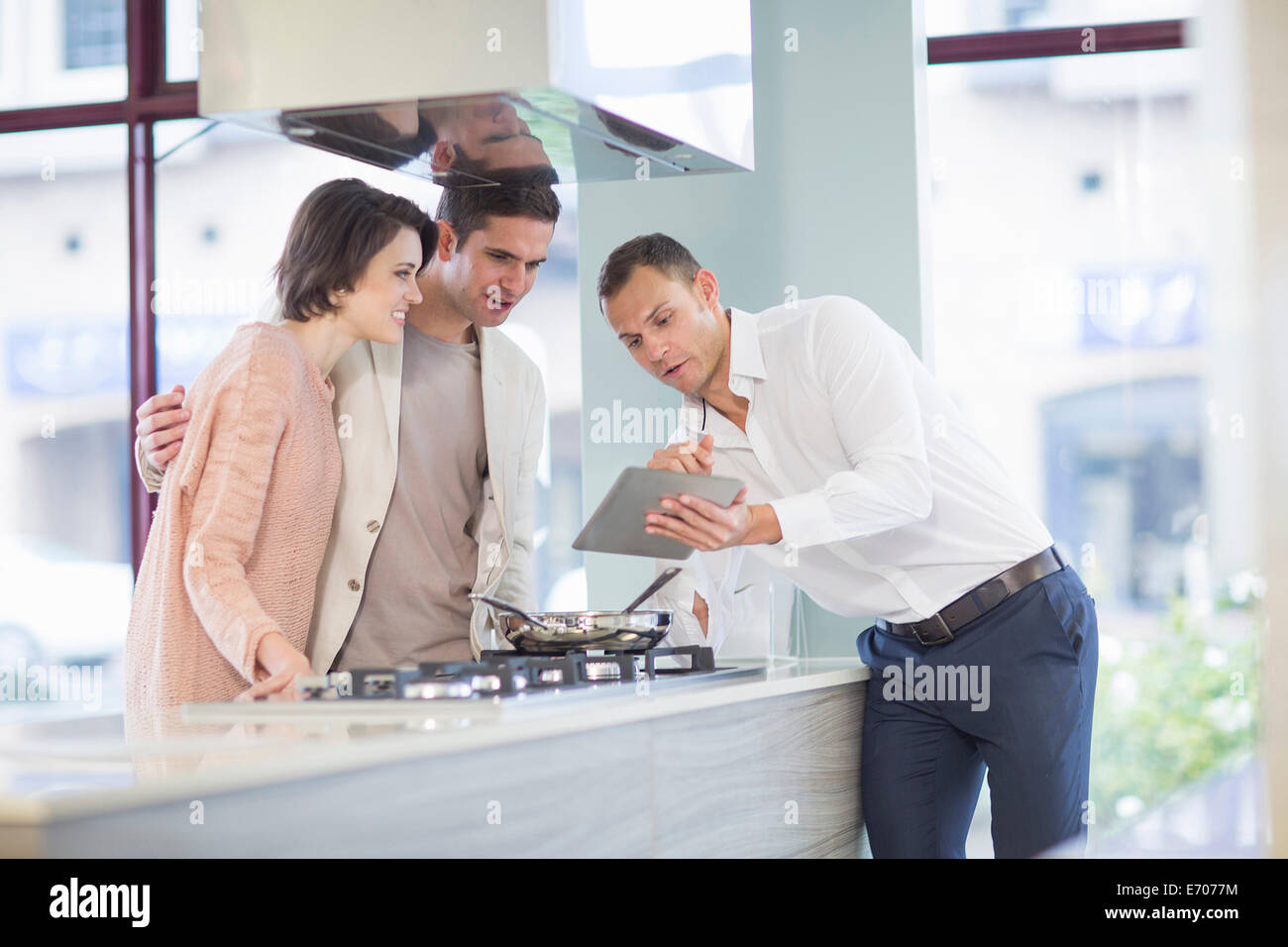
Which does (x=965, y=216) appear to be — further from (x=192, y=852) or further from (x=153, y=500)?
(x=192, y=852)

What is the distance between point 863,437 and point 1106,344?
1366 millimetres

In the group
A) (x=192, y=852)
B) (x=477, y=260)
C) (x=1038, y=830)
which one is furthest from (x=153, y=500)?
(x=192, y=852)

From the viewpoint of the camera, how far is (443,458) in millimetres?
2434

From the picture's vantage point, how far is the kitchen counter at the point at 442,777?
1.07 metres

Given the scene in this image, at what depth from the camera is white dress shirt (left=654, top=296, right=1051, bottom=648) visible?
2135 mm

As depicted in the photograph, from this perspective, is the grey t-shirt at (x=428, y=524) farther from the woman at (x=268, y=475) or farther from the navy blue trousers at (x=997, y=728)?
the navy blue trousers at (x=997, y=728)

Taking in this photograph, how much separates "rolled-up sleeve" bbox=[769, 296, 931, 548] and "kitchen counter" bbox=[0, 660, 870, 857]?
265 millimetres

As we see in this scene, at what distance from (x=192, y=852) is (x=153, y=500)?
3051 mm

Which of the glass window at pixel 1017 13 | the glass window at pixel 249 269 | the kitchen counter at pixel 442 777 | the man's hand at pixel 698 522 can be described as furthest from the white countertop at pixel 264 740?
the glass window at pixel 1017 13

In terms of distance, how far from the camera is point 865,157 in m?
2.92

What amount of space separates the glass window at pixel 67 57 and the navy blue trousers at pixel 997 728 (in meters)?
2.93

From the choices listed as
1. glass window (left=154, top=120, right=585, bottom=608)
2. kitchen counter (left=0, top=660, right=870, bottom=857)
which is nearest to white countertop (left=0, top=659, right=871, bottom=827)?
kitchen counter (left=0, top=660, right=870, bottom=857)

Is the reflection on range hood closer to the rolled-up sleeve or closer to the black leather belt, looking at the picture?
the rolled-up sleeve

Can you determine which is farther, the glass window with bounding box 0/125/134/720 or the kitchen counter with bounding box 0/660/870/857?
the glass window with bounding box 0/125/134/720
